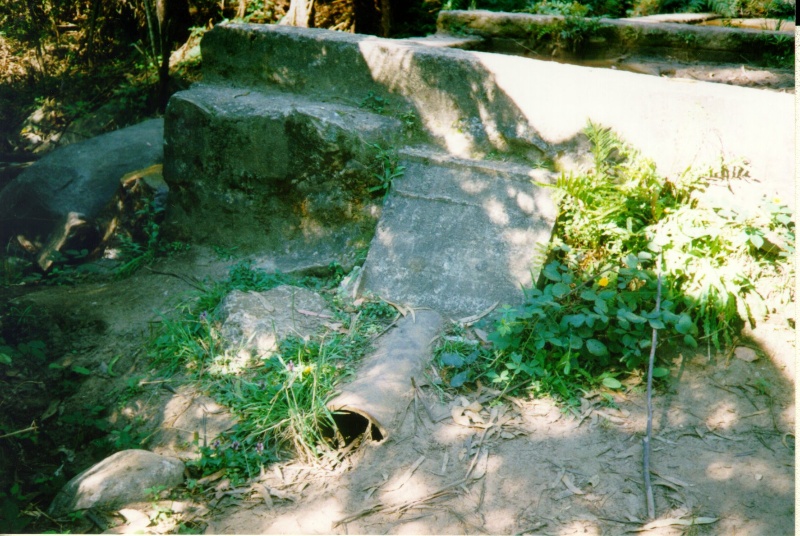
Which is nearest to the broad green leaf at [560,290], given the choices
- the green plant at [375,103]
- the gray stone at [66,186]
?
the green plant at [375,103]

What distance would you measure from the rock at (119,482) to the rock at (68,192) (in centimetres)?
303

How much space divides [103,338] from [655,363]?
3.12 meters

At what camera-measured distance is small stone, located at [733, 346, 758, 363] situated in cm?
305

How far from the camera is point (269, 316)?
355 cm

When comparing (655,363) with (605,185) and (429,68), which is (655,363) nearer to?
(605,185)

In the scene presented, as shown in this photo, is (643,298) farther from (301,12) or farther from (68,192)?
(301,12)

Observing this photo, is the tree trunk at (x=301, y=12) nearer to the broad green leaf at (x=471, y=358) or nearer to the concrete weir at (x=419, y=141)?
the concrete weir at (x=419, y=141)

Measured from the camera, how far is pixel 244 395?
3.16m

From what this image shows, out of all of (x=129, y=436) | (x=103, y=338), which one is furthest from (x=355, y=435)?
(x=103, y=338)

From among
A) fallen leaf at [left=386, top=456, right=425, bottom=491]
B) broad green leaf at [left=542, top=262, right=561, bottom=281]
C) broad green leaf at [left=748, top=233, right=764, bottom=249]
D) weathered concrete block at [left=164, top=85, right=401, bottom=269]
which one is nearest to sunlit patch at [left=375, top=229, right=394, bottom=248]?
weathered concrete block at [left=164, top=85, right=401, bottom=269]

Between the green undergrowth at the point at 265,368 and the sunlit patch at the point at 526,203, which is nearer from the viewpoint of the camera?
the green undergrowth at the point at 265,368

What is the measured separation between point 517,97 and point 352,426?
219 cm

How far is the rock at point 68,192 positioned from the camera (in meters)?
5.28

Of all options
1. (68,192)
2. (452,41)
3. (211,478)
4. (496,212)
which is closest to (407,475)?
(211,478)
